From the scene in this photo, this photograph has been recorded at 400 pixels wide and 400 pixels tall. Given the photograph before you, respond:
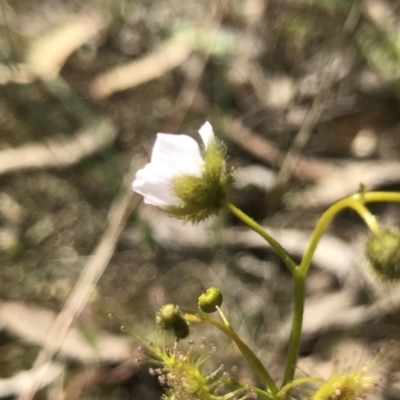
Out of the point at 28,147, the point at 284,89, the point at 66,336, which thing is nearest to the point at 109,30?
the point at 28,147

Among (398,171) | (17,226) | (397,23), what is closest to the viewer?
(398,171)

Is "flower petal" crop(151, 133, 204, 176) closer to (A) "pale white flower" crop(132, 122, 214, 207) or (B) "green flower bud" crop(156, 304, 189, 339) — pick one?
(A) "pale white flower" crop(132, 122, 214, 207)

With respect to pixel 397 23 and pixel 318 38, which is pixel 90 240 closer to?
pixel 318 38

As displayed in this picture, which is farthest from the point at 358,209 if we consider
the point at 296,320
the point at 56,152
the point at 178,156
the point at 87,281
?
the point at 56,152

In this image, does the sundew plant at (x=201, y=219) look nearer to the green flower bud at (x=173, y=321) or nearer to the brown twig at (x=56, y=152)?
the green flower bud at (x=173, y=321)

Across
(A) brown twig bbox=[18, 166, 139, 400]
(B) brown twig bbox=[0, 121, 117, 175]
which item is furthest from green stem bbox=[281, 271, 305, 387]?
(B) brown twig bbox=[0, 121, 117, 175]

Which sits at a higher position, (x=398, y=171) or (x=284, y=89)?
(x=284, y=89)

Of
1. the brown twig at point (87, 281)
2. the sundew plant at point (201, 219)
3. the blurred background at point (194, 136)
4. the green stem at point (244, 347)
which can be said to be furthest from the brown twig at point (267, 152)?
the green stem at point (244, 347)
